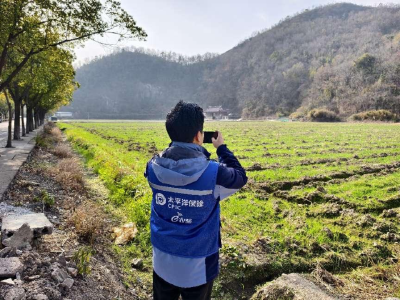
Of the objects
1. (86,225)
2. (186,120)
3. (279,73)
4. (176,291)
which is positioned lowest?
(86,225)

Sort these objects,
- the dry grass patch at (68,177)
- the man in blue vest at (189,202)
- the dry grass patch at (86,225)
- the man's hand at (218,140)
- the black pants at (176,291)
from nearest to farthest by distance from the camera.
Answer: the man in blue vest at (189,202) < the black pants at (176,291) < the man's hand at (218,140) < the dry grass patch at (86,225) < the dry grass patch at (68,177)

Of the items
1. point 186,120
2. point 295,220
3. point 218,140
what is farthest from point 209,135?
point 295,220

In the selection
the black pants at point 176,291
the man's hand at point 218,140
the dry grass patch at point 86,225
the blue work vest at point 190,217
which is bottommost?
the dry grass patch at point 86,225

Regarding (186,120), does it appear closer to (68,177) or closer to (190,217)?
(190,217)

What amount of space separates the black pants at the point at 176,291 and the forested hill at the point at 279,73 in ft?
235

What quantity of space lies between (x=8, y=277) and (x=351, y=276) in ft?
14.3

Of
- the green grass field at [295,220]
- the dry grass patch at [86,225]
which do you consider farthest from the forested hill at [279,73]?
the dry grass patch at [86,225]

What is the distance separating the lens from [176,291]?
2.29 m

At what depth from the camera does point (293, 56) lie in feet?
408

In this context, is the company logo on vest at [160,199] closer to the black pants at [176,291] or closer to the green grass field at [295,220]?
the black pants at [176,291]

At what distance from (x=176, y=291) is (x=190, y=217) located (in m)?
0.65

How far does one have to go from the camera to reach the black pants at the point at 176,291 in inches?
84.5

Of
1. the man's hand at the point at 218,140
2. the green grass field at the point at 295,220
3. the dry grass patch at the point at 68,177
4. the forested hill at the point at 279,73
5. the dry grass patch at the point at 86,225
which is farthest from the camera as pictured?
the forested hill at the point at 279,73

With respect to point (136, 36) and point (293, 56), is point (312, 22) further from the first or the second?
A: point (136, 36)
